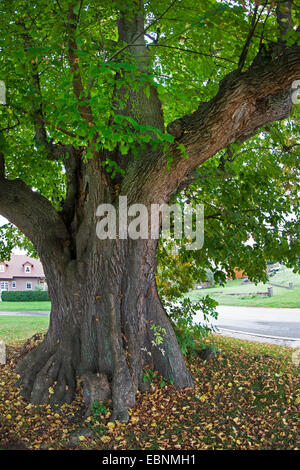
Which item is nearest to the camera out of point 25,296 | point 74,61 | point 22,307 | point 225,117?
point 74,61

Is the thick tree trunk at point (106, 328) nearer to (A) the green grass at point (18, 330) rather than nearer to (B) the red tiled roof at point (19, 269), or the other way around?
(A) the green grass at point (18, 330)

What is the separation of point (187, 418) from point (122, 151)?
386 cm

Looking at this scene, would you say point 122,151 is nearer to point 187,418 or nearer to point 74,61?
point 74,61

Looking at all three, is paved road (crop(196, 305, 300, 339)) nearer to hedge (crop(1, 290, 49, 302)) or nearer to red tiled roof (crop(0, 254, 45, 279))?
hedge (crop(1, 290, 49, 302))

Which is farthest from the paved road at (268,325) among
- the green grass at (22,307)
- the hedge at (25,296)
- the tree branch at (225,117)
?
the hedge at (25,296)

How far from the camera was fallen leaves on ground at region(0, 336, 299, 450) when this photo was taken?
4.30m

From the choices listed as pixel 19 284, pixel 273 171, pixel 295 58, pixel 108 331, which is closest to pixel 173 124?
pixel 295 58

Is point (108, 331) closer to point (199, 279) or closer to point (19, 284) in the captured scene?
point (199, 279)

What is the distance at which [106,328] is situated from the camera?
553cm

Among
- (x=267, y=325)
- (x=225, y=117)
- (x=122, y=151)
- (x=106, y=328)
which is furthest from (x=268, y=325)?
(x=122, y=151)

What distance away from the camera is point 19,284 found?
49406 millimetres

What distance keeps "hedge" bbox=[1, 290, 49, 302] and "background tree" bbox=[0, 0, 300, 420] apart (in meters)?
30.4

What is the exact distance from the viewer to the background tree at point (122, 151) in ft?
14.8

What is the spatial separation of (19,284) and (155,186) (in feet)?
160
